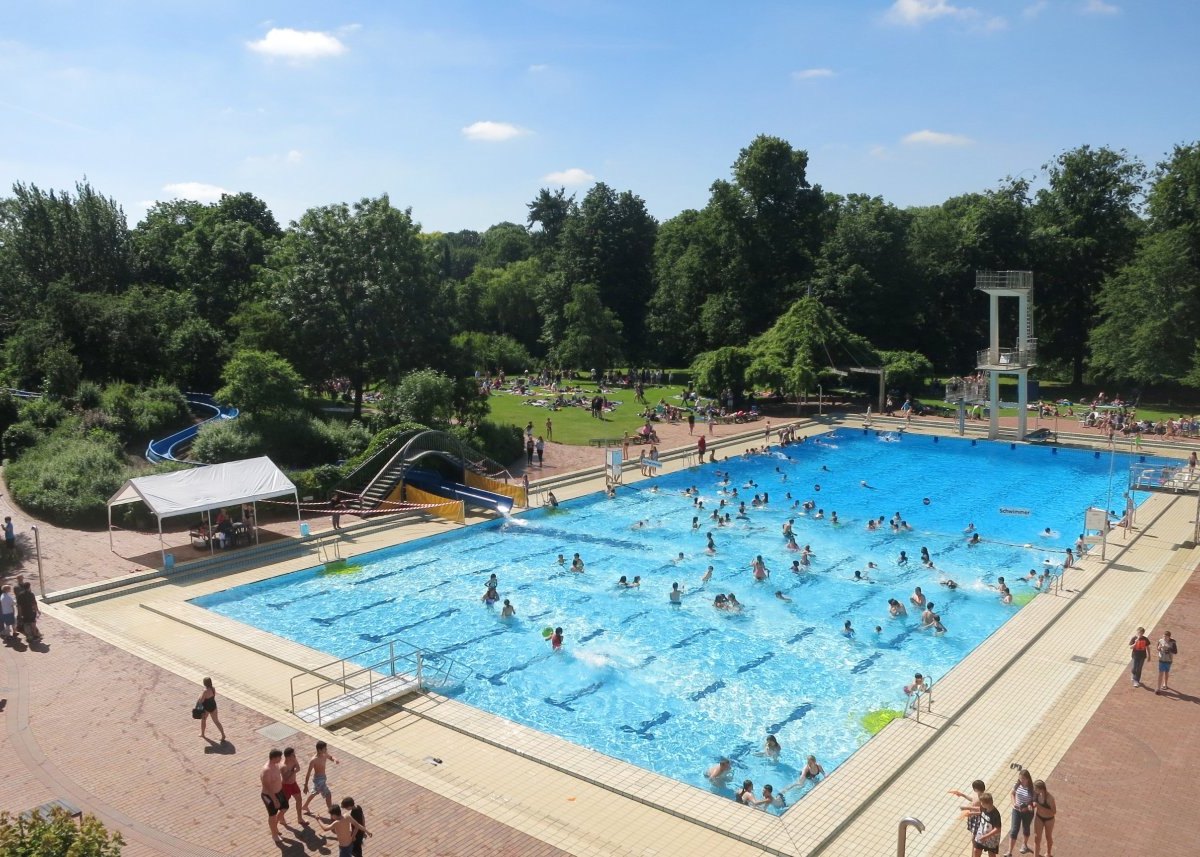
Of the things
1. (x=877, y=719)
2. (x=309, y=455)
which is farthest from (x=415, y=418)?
(x=877, y=719)

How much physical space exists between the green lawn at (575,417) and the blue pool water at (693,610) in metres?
9.14

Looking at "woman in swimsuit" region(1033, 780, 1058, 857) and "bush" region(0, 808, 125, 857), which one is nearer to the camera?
"bush" region(0, 808, 125, 857)

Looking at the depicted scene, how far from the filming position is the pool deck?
36.5ft

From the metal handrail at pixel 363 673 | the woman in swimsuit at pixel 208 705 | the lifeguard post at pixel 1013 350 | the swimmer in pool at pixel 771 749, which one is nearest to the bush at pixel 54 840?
the woman in swimsuit at pixel 208 705

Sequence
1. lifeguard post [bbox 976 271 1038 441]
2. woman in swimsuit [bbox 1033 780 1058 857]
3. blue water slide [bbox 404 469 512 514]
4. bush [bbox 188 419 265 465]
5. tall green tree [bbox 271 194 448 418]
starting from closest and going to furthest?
woman in swimsuit [bbox 1033 780 1058 857] → bush [bbox 188 419 265 465] → blue water slide [bbox 404 469 512 514] → tall green tree [bbox 271 194 448 418] → lifeguard post [bbox 976 271 1038 441]

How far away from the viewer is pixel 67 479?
2614cm

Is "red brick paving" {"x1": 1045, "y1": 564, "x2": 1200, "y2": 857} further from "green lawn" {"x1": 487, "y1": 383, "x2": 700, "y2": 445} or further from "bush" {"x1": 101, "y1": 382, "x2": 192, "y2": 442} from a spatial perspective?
"bush" {"x1": 101, "y1": 382, "x2": 192, "y2": 442}

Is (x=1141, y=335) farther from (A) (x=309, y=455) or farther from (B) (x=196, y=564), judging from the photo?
(B) (x=196, y=564)

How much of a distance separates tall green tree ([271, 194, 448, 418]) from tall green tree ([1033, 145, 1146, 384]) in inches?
1681

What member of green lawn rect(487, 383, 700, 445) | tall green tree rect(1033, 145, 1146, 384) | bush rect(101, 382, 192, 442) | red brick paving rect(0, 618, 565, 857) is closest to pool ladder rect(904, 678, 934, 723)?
red brick paving rect(0, 618, 565, 857)

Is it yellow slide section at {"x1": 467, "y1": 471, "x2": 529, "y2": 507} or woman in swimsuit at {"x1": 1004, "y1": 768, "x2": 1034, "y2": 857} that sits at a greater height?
yellow slide section at {"x1": 467, "y1": 471, "x2": 529, "y2": 507}

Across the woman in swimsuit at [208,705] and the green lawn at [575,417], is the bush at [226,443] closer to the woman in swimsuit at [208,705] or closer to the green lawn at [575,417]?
the green lawn at [575,417]

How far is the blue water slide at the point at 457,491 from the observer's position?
96.9 feet

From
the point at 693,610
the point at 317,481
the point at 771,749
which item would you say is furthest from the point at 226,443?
the point at 771,749
